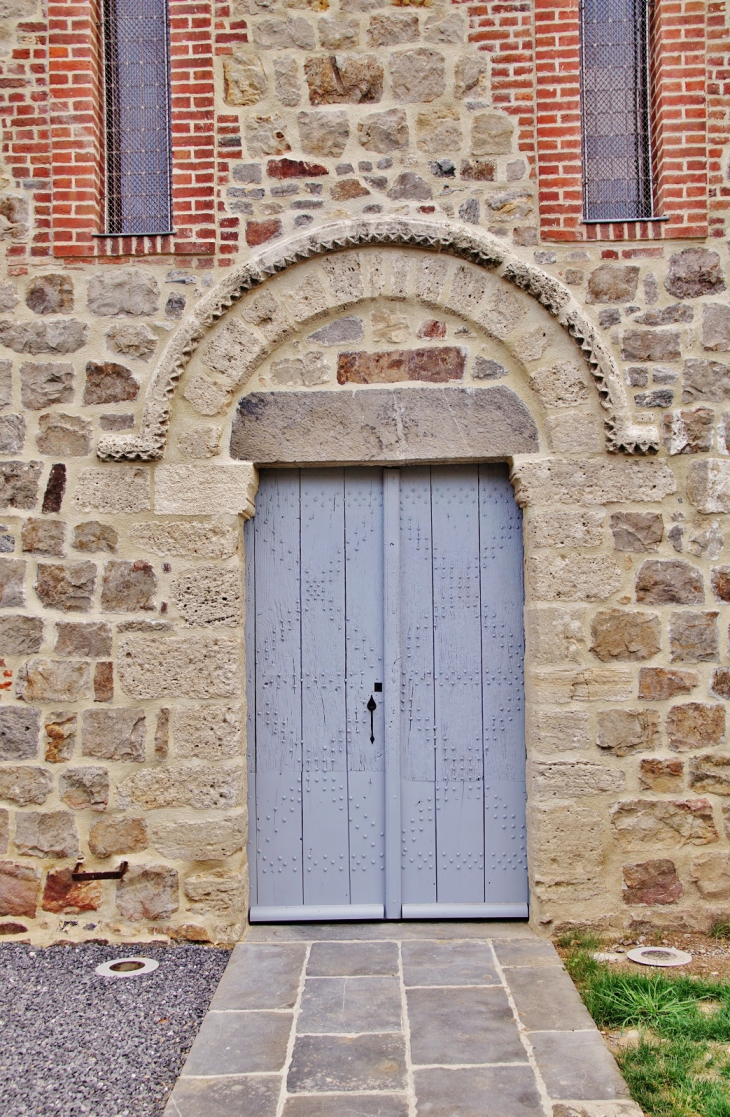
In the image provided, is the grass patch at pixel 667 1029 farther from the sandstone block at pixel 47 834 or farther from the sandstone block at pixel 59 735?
the sandstone block at pixel 59 735

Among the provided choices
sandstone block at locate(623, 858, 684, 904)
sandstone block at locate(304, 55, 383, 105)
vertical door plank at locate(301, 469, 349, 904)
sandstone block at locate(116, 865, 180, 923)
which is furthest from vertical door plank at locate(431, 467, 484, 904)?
sandstone block at locate(304, 55, 383, 105)

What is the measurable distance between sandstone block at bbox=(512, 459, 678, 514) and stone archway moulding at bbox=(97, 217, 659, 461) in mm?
96

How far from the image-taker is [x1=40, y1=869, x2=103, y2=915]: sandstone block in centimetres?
424

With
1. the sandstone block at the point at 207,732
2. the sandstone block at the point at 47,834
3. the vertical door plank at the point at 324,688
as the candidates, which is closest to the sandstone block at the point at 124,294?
the vertical door plank at the point at 324,688

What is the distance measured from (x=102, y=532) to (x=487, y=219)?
248 centimetres

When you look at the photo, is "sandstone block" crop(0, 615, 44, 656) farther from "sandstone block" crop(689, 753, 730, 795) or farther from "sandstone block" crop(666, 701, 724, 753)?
"sandstone block" crop(689, 753, 730, 795)

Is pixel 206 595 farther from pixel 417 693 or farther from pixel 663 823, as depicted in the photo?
pixel 663 823

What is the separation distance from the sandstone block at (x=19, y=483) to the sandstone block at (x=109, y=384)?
442 millimetres

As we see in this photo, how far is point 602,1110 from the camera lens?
274cm

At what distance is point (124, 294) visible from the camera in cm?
441

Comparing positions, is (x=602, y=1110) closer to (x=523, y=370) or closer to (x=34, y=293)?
(x=523, y=370)

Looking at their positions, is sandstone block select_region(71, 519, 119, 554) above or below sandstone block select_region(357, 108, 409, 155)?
below

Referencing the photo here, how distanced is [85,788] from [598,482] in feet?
9.62

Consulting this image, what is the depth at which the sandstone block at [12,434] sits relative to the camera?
437cm
